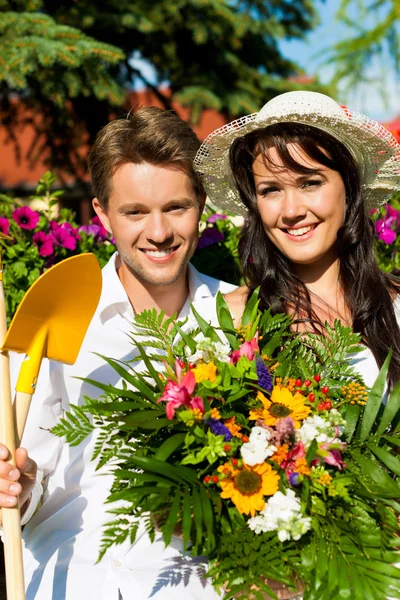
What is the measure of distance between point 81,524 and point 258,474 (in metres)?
0.87

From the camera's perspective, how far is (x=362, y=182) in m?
2.62

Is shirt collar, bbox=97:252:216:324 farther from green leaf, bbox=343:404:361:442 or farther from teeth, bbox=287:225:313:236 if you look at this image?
green leaf, bbox=343:404:361:442

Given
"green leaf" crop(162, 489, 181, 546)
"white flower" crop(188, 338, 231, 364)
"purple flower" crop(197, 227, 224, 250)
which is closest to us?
"green leaf" crop(162, 489, 181, 546)

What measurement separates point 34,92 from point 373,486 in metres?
6.68

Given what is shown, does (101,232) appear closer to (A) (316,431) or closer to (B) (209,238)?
(B) (209,238)

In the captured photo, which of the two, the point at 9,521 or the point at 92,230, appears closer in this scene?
the point at 9,521

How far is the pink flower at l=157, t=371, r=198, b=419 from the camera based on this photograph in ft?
5.33

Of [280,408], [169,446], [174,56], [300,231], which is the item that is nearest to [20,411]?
[169,446]

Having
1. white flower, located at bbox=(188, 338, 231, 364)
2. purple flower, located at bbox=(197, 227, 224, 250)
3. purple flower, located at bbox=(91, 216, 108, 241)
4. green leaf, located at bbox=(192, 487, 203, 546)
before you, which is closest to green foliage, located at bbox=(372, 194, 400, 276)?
purple flower, located at bbox=(197, 227, 224, 250)

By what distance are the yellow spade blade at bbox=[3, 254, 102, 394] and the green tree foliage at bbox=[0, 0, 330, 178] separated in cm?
506

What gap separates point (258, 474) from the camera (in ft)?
5.27

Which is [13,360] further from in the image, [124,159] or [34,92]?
[34,92]

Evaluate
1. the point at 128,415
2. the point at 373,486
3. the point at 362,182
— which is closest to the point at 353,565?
the point at 373,486

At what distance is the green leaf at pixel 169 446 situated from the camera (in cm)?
159
